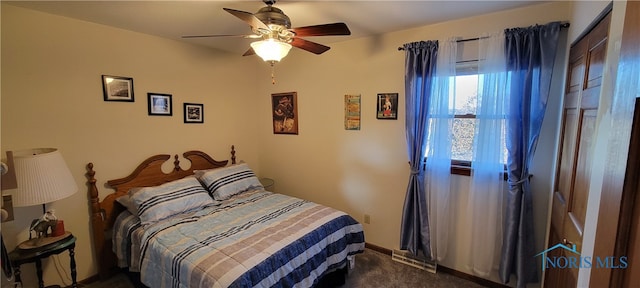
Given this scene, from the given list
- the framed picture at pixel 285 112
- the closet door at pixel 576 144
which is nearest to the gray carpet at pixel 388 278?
the closet door at pixel 576 144

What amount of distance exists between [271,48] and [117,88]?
1.74 m

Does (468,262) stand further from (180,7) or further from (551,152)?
(180,7)

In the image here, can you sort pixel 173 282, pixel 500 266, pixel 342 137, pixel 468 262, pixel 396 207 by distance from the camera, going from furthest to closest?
pixel 342 137 → pixel 396 207 → pixel 468 262 → pixel 500 266 → pixel 173 282

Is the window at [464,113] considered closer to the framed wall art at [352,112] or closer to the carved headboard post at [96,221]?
the framed wall art at [352,112]

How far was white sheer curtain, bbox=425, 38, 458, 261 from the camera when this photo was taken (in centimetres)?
224

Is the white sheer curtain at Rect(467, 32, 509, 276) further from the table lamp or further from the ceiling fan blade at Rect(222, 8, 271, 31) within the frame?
the table lamp

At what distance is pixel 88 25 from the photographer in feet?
7.29

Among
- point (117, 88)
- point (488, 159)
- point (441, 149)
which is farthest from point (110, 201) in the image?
point (488, 159)

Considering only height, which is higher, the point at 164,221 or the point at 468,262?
the point at 164,221

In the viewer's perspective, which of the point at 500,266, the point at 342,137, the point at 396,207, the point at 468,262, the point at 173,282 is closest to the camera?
the point at 173,282

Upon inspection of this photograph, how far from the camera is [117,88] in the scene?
7.94 ft

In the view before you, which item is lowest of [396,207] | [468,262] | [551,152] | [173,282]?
[468,262]

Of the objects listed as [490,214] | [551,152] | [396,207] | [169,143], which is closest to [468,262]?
[490,214]

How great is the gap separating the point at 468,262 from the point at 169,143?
3.20 m
